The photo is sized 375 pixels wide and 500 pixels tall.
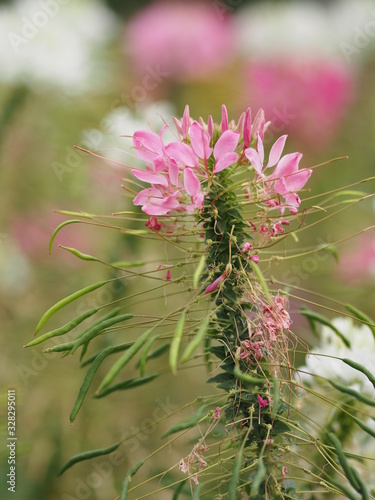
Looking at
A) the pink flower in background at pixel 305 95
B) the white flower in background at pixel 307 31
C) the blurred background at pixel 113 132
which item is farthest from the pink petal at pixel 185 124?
the white flower in background at pixel 307 31

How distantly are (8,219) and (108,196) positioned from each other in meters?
0.16

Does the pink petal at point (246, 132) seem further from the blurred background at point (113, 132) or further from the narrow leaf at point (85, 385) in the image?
the blurred background at point (113, 132)

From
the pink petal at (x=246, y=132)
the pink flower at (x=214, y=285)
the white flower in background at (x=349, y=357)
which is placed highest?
the pink petal at (x=246, y=132)

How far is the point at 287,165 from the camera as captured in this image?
1.18 ft

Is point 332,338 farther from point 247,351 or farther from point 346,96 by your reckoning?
point 346,96

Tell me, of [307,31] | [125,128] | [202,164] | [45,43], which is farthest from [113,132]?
[307,31]

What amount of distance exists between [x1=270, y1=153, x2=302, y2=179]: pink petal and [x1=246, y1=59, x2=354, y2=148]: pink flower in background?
76 cm

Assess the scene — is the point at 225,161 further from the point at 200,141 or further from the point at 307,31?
the point at 307,31

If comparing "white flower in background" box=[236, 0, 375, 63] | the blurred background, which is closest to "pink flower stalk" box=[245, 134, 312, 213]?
the blurred background

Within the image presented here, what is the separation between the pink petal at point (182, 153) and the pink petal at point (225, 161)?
0.04 ft

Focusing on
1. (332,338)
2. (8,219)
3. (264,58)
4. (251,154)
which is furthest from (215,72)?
(251,154)

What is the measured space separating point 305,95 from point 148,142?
842 mm

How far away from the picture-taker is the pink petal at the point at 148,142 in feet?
1.17

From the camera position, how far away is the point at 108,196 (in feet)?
3.13
